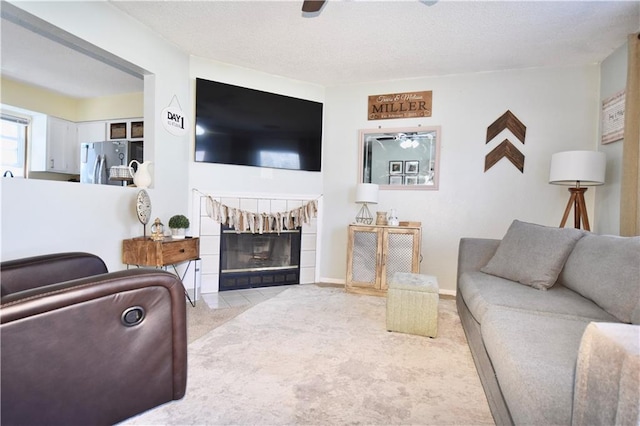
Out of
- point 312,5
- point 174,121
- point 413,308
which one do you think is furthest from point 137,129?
point 413,308

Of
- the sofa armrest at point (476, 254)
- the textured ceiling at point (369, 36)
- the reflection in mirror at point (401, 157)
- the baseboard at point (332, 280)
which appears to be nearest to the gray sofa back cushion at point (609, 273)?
the sofa armrest at point (476, 254)

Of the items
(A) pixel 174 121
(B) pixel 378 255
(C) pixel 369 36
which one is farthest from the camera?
(B) pixel 378 255

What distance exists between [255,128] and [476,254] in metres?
2.60

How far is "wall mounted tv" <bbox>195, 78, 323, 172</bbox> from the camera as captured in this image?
3.25m

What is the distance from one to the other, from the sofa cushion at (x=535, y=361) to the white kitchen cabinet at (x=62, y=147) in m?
5.43

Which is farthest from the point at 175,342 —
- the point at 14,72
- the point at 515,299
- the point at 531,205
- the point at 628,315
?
the point at 14,72

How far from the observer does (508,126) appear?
324 centimetres

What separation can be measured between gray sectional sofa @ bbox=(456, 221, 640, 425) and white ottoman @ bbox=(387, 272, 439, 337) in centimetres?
24

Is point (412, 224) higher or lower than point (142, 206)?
lower

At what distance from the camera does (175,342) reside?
3.45 feet

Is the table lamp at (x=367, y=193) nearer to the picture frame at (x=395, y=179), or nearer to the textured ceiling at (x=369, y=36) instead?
the picture frame at (x=395, y=179)

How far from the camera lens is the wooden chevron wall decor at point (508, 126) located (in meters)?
3.20

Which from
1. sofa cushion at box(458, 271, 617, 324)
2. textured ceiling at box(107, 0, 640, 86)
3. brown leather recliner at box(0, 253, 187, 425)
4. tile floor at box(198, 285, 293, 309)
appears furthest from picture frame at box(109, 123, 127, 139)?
sofa cushion at box(458, 271, 617, 324)

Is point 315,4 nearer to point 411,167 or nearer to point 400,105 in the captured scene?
point 400,105
